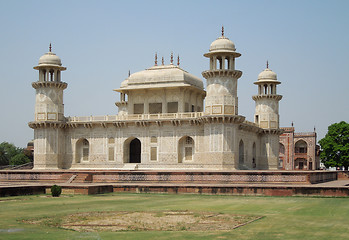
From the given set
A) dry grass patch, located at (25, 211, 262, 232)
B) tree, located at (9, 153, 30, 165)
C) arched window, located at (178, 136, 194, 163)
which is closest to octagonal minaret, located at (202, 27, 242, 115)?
arched window, located at (178, 136, 194, 163)

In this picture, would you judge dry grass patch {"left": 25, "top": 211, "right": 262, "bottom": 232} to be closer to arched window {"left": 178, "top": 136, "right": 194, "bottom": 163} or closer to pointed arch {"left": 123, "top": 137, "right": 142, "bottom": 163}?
arched window {"left": 178, "top": 136, "right": 194, "bottom": 163}

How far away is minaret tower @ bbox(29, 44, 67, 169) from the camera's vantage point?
44.2m

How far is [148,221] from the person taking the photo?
13.7m

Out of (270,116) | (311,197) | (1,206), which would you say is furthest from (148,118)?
(1,206)

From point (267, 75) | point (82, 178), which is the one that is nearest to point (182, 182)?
point (82, 178)

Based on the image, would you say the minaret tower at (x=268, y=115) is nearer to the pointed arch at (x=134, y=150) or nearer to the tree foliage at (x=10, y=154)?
the pointed arch at (x=134, y=150)

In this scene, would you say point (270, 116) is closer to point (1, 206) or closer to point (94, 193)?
point (94, 193)

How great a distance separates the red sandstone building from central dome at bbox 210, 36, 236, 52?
35883mm

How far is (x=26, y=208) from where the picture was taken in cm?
1722

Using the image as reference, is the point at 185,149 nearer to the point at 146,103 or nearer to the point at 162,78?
the point at 146,103

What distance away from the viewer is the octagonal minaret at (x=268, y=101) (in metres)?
49.0

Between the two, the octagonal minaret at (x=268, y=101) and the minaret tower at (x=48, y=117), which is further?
the octagonal minaret at (x=268, y=101)

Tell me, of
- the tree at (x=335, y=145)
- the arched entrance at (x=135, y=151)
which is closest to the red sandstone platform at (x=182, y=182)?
the arched entrance at (x=135, y=151)

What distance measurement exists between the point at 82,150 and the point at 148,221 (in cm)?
3305
